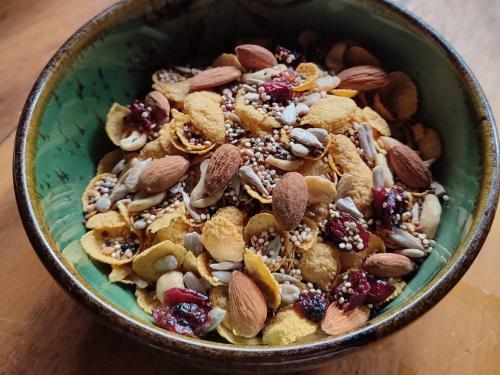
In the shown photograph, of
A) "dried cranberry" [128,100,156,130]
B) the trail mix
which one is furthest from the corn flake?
"dried cranberry" [128,100,156,130]

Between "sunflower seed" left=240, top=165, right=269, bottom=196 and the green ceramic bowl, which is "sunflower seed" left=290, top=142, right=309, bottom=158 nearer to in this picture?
"sunflower seed" left=240, top=165, right=269, bottom=196

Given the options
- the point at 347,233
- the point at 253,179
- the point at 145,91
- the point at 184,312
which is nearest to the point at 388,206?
the point at 347,233

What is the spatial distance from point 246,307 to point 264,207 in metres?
0.12

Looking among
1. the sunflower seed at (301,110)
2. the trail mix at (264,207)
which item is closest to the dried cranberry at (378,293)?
the trail mix at (264,207)

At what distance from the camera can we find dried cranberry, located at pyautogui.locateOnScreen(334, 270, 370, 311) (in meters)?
0.64

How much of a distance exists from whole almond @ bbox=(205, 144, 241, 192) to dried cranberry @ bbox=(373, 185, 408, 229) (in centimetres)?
17

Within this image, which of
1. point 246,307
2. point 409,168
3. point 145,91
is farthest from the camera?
point 145,91

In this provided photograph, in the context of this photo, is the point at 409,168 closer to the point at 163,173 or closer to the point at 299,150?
the point at 299,150

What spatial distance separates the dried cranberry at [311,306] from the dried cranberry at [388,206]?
0.41 feet

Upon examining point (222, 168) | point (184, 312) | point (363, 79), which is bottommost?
point (184, 312)

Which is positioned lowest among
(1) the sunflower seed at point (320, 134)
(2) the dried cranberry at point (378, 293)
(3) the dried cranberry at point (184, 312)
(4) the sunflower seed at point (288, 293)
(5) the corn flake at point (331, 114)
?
(3) the dried cranberry at point (184, 312)

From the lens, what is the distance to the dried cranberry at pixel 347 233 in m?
0.66

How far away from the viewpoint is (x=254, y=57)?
0.79 meters

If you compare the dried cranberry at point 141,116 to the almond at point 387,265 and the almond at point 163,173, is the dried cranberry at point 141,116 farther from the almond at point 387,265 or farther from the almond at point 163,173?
the almond at point 387,265
